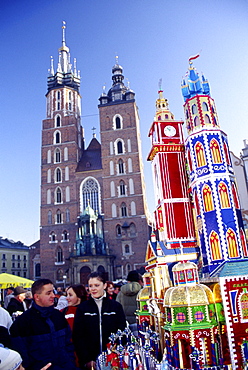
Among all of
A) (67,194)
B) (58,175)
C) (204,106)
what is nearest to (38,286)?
(204,106)

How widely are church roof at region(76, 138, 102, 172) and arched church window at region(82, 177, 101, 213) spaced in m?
1.78

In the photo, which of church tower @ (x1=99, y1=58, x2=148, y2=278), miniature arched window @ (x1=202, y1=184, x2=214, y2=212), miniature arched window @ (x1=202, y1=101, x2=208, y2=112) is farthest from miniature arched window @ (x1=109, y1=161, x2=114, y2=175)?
miniature arched window @ (x1=202, y1=184, x2=214, y2=212)

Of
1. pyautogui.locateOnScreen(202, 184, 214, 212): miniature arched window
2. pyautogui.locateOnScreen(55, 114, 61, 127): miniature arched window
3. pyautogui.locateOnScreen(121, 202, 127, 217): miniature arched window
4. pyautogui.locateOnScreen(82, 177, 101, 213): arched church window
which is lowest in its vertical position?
pyautogui.locateOnScreen(202, 184, 214, 212): miniature arched window

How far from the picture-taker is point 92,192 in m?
39.4

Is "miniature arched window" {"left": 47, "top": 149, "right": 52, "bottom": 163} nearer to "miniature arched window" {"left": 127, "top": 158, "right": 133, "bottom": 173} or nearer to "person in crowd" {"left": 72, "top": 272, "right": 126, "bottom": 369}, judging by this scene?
"miniature arched window" {"left": 127, "top": 158, "right": 133, "bottom": 173}

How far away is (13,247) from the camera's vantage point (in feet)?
191

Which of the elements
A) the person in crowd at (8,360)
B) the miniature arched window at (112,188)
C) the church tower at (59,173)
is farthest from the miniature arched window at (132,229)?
the person in crowd at (8,360)

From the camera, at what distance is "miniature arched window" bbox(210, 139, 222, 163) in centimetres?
1616

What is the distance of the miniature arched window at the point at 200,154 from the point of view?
53.4 feet

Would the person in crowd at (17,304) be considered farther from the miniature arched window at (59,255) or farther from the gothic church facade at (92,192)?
the miniature arched window at (59,255)

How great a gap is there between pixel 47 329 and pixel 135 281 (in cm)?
577

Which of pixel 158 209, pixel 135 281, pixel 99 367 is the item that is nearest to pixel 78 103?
pixel 158 209

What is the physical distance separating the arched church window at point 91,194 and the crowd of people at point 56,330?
109 ft

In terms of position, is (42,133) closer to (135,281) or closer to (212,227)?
(212,227)
